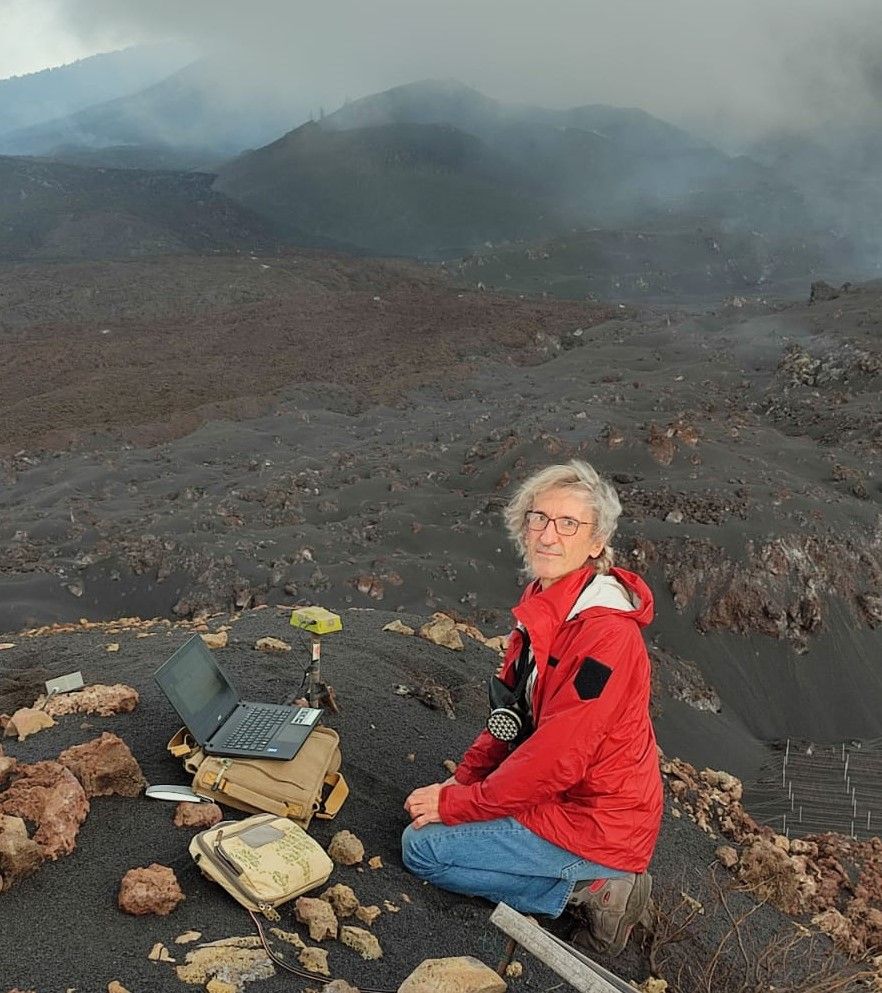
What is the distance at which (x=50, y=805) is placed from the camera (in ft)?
→ 9.86

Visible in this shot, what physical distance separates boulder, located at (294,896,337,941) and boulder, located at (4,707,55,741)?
184cm

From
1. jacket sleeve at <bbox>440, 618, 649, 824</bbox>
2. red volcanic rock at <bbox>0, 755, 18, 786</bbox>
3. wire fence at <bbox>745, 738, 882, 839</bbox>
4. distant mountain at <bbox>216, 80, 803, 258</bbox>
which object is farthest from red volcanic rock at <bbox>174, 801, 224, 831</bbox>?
distant mountain at <bbox>216, 80, 803, 258</bbox>

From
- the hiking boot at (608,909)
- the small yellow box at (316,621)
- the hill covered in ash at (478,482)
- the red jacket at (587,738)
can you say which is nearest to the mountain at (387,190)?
the hill covered in ash at (478,482)

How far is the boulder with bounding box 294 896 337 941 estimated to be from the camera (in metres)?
2.74

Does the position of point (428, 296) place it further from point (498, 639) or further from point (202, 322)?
point (498, 639)

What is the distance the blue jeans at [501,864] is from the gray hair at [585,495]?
3.42 ft

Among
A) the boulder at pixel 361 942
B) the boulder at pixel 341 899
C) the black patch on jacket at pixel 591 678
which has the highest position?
the black patch on jacket at pixel 591 678

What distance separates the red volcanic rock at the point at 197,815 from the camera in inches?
127

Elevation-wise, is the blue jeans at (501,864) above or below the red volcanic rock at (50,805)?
below

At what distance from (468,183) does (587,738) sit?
69091 mm

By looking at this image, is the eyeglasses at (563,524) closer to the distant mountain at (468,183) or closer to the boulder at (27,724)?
the boulder at (27,724)

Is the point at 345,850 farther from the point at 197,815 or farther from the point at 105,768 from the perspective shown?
the point at 105,768

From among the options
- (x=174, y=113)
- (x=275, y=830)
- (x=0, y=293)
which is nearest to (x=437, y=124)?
(x=174, y=113)

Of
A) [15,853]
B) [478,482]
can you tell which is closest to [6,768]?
[15,853]
